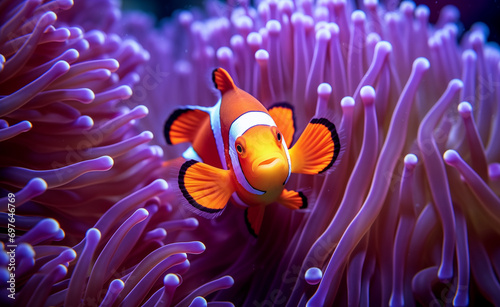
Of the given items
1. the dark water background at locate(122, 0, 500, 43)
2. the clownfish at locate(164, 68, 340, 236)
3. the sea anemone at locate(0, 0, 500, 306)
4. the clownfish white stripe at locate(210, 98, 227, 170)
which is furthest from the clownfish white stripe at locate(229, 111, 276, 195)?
the dark water background at locate(122, 0, 500, 43)

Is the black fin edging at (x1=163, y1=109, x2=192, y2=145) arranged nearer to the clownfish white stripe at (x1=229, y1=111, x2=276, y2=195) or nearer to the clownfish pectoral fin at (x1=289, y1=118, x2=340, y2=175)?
the clownfish white stripe at (x1=229, y1=111, x2=276, y2=195)

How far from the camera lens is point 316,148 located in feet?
3.90

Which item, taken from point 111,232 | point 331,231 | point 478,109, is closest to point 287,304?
point 331,231

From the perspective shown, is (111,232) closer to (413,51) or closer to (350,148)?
(350,148)

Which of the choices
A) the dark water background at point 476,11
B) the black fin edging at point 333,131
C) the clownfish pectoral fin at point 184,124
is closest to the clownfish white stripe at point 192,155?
the clownfish pectoral fin at point 184,124

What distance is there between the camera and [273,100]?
1571 mm

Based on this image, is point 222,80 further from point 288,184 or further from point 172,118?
point 288,184

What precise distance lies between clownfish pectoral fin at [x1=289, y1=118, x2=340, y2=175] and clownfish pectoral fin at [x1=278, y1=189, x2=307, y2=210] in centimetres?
8

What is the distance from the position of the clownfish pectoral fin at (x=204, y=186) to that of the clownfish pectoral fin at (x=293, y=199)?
0.19 metres

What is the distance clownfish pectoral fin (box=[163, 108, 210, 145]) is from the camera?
1450 mm

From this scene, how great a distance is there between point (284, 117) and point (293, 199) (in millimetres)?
283

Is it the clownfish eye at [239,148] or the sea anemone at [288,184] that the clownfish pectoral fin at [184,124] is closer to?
the sea anemone at [288,184]

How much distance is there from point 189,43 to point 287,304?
161 cm

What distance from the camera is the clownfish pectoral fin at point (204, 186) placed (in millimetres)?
1137
